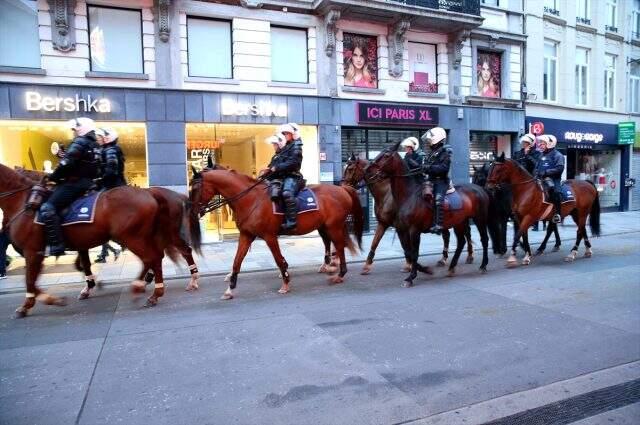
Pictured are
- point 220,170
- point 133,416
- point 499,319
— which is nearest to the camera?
point 133,416

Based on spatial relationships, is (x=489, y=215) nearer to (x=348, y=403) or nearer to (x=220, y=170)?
(x=220, y=170)

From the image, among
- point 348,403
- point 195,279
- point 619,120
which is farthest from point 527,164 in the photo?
point 619,120

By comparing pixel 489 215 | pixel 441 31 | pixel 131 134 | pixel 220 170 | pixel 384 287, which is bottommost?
pixel 384 287

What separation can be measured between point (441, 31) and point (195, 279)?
1379cm

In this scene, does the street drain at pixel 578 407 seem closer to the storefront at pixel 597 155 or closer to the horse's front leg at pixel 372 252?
the horse's front leg at pixel 372 252

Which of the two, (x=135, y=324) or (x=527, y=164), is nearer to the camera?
(x=135, y=324)

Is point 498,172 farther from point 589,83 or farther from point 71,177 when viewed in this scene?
point 589,83

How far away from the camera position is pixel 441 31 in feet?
55.0

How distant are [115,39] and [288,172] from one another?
853 cm

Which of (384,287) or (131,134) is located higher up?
(131,134)

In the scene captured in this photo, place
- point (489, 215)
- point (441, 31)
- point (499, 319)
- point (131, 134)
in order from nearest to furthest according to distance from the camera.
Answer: point (499, 319), point (489, 215), point (131, 134), point (441, 31)

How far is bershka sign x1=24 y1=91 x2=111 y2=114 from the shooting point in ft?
38.3

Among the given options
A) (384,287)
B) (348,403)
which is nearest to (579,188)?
(384,287)

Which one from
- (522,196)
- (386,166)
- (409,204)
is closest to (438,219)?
(409,204)
